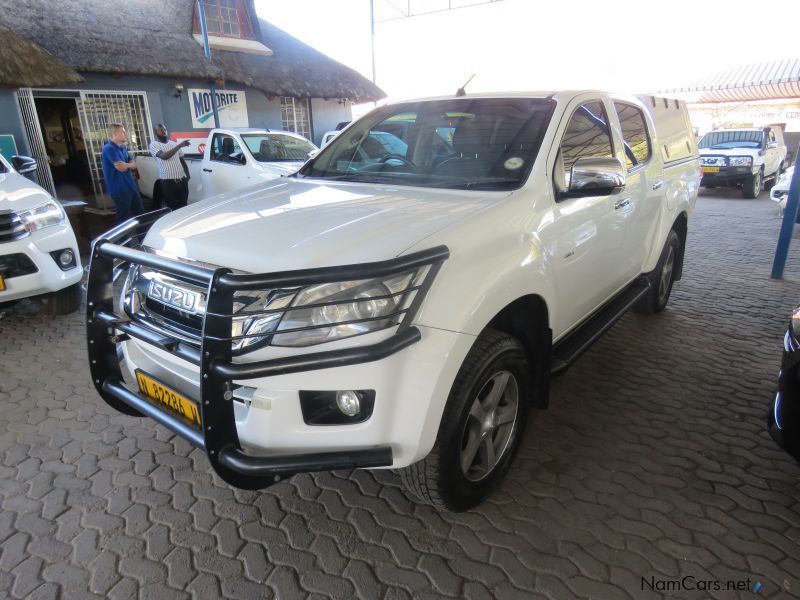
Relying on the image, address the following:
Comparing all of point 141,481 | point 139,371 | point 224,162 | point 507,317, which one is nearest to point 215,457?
point 139,371

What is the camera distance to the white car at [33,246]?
423cm

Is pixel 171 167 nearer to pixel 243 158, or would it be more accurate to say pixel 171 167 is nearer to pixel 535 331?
pixel 243 158

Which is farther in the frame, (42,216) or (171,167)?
(171,167)

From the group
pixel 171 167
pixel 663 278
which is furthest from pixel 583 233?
pixel 171 167

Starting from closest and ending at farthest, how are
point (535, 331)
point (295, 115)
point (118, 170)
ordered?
point (535, 331) → point (118, 170) → point (295, 115)

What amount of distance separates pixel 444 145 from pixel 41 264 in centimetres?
362

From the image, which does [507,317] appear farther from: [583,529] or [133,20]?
[133,20]

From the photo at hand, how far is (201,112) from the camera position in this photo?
541 inches

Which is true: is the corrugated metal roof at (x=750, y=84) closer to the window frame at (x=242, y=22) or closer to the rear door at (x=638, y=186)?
the window frame at (x=242, y=22)

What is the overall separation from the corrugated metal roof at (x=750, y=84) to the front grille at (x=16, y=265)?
27604mm

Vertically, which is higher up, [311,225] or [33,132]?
[33,132]

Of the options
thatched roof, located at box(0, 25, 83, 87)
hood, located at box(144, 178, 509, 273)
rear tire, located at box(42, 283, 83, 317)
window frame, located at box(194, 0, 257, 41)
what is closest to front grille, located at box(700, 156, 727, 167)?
window frame, located at box(194, 0, 257, 41)

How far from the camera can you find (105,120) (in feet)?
39.5

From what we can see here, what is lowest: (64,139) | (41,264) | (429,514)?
(429,514)
